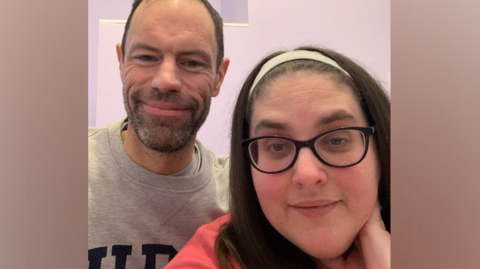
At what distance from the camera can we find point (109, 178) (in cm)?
124

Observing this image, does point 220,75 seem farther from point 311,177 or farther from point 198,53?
point 311,177

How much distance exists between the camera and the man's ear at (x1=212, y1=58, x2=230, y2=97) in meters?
1.24

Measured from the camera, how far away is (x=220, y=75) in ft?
4.09

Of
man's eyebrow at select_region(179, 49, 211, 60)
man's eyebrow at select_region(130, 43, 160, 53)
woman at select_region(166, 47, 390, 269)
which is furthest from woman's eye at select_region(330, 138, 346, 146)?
man's eyebrow at select_region(130, 43, 160, 53)

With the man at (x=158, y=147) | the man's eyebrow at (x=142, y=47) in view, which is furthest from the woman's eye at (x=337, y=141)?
the man's eyebrow at (x=142, y=47)

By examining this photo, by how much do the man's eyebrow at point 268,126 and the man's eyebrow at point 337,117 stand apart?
0.36 feet

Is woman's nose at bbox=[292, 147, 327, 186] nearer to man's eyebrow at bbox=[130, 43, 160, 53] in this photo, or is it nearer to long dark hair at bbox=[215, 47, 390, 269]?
long dark hair at bbox=[215, 47, 390, 269]

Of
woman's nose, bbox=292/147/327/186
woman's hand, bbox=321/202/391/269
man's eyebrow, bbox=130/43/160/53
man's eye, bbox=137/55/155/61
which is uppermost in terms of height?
man's eyebrow, bbox=130/43/160/53

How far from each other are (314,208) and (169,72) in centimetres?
60

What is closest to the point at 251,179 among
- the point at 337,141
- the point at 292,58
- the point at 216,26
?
the point at 337,141

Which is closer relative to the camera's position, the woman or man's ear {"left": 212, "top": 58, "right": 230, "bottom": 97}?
the woman

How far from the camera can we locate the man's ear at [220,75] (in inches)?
48.8

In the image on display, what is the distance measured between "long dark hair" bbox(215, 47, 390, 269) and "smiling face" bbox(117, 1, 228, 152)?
138 millimetres
